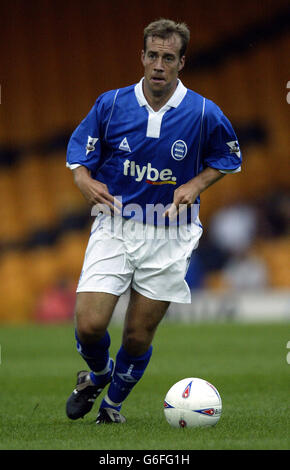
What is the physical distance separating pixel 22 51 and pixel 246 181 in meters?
5.87

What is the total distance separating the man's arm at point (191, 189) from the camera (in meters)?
4.77

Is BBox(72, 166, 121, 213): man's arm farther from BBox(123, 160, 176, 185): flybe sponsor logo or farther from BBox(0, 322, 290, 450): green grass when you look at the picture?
BBox(0, 322, 290, 450): green grass

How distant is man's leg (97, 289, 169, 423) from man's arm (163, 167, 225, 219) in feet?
1.80

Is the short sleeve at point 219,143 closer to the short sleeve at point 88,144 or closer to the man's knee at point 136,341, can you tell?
the short sleeve at point 88,144

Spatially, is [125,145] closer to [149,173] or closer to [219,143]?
[149,173]

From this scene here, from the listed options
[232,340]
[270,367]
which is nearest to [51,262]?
[232,340]

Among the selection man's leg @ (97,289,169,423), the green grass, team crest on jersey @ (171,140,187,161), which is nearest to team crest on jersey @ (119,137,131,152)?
team crest on jersey @ (171,140,187,161)

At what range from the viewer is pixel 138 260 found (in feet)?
16.1

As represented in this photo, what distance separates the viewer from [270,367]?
8.16 m

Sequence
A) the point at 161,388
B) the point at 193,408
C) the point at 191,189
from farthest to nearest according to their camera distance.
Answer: the point at 161,388, the point at 191,189, the point at 193,408

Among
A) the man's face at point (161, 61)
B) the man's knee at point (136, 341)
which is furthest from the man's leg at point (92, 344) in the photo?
the man's face at point (161, 61)

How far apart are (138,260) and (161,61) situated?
1113 mm

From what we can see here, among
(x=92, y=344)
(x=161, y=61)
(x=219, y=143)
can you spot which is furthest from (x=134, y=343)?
(x=161, y=61)

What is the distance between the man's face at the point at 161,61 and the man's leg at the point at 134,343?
3.90 feet
